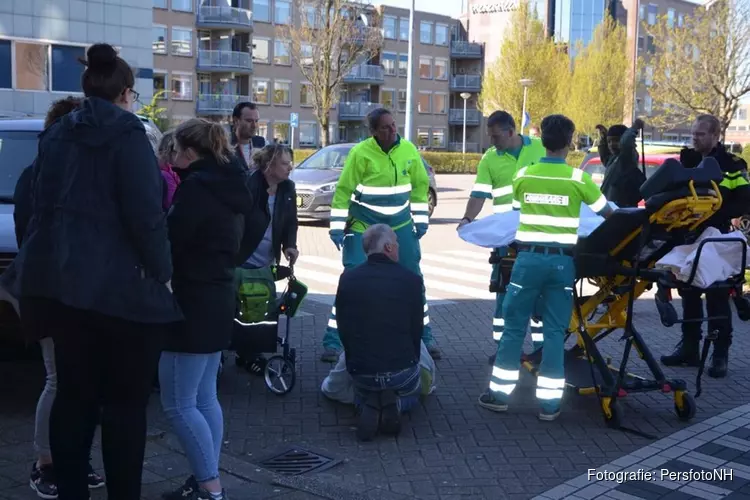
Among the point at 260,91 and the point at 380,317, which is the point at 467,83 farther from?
the point at 380,317

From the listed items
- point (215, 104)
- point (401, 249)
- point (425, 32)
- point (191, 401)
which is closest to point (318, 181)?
point (401, 249)

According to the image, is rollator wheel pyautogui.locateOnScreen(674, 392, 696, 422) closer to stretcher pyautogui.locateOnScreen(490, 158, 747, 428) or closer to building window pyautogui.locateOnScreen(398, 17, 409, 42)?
stretcher pyautogui.locateOnScreen(490, 158, 747, 428)

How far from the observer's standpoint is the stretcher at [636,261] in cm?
577

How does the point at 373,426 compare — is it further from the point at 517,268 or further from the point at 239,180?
the point at 239,180

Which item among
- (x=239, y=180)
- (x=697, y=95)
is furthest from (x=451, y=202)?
(x=239, y=180)

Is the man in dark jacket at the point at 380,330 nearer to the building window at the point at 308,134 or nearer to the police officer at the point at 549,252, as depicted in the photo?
the police officer at the point at 549,252

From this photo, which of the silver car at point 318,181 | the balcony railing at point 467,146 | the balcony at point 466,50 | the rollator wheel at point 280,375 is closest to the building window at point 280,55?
the balcony railing at point 467,146

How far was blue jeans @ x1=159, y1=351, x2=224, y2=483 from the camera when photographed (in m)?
4.31

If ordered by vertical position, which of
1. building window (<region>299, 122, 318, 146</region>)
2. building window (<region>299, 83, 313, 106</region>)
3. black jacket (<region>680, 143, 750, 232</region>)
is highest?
building window (<region>299, 83, 313, 106</region>)

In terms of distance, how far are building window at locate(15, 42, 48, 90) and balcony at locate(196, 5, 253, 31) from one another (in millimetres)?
39954

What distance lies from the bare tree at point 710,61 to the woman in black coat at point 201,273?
82.1ft

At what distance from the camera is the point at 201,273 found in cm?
422

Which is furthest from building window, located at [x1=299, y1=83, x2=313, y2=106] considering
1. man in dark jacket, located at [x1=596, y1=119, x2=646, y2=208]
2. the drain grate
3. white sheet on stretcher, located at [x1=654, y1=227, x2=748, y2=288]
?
the drain grate

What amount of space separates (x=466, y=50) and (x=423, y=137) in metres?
10.1
